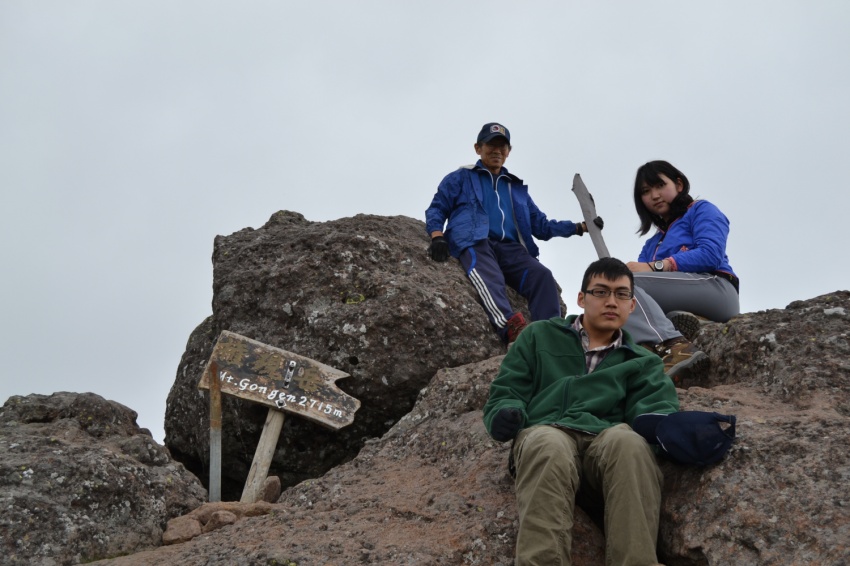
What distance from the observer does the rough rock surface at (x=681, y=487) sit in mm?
4215

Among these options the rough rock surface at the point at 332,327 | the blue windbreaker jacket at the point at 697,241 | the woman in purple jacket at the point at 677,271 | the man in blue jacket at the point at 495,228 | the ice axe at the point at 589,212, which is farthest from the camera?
the ice axe at the point at 589,212

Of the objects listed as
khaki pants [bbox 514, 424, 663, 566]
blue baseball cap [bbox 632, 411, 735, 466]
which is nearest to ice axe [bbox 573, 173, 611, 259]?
blue baseball cap [bbox 632, 411, 735, 466]

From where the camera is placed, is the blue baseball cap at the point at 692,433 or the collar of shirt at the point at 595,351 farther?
the collar of shirt at the point at 595,351

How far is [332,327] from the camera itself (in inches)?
299

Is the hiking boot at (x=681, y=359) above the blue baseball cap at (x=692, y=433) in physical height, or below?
above

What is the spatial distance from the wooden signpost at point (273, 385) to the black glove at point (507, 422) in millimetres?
2657

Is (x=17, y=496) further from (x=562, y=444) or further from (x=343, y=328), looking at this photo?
(x=562, y=444)

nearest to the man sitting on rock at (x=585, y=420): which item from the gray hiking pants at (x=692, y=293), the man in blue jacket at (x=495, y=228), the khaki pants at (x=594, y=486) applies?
the khaki pants at (x=594, y=486)

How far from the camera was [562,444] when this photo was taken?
169 inches

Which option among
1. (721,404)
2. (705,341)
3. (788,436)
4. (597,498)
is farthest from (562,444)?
(705,341)

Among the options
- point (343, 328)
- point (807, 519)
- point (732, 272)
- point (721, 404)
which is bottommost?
point (807, 519)

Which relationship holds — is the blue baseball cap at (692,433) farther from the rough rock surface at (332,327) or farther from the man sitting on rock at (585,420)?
the rough rock surface at (332,327)

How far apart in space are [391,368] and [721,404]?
2865mm

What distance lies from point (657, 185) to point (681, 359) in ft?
6.42
